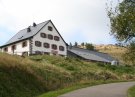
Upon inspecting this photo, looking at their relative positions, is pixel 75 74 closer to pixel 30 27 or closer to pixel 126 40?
pixel 126 40

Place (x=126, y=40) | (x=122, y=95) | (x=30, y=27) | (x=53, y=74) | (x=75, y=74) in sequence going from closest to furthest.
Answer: (x=122, y=95) → (x=126, y=40) → (x=53, y=74) → (x=75, y=74) → (x=30, y=27)

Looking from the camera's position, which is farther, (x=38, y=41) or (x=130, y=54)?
(x=38, y=41)

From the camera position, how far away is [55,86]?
35.4 m

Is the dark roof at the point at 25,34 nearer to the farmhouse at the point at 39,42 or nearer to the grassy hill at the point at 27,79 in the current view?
the farmhouse at the point at 39,42

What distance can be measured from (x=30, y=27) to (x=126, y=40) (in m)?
60.3

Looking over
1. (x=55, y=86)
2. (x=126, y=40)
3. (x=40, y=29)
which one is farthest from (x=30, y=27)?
(x=126, y=40)

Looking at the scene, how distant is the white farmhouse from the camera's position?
269 ft

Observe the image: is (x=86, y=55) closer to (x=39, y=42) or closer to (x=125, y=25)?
(x=39, y=42)

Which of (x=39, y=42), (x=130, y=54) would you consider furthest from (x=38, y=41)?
(x=130, y=54)

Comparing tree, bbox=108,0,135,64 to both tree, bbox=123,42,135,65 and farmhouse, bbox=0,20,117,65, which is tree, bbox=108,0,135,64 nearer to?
tree, bbox=123,42,135,65

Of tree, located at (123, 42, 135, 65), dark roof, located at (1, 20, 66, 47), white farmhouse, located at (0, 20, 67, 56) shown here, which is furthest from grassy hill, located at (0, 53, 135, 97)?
dark roof, located at (1, 20, 66, 47)

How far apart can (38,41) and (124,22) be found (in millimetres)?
54621

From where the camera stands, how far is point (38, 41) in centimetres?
8300

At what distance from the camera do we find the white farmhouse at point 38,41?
269ft
